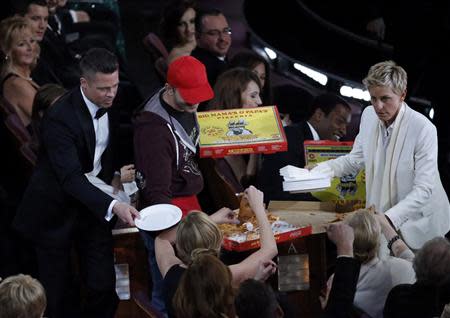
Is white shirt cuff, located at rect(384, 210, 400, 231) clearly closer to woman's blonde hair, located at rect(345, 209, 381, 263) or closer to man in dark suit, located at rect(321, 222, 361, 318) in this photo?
woman's blonde hair, located at rect(345, 209, 381, 263)

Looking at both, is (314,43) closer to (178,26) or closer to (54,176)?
(178,26)

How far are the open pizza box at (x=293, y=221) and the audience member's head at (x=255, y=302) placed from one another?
1245mm

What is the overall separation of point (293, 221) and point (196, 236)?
1.33 metres

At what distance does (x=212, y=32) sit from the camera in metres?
7.66

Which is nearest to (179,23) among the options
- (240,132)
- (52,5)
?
(52,5)

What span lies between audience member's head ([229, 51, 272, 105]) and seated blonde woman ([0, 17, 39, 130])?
4.21 ft

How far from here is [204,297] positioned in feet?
13.8

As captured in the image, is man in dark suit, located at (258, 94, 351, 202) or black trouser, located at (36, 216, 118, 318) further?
man in dark suit, located at (258, 94, 351, 202)

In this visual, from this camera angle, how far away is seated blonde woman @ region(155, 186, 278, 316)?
4711 millimetres

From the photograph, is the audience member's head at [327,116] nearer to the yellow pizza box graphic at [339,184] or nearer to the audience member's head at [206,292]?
the yellow pizza box graphic at [339,184]

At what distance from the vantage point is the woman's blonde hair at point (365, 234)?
16.9 feet

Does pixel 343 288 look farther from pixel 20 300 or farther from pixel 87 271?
pixel 87 271

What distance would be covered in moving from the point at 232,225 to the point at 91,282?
2.57 ft

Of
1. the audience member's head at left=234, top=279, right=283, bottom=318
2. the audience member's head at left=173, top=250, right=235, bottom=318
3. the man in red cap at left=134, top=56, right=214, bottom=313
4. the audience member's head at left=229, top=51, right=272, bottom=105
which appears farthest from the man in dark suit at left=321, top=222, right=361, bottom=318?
the audience member's head at left=229, top=51, right=272, bottom=105
